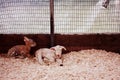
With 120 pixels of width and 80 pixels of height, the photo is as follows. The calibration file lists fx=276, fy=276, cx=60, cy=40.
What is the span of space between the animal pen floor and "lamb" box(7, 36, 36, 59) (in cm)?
11

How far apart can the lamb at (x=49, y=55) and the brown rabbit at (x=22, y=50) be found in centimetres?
18

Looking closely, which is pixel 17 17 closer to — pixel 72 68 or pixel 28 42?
pixel 28 42

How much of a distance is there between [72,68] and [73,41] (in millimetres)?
809

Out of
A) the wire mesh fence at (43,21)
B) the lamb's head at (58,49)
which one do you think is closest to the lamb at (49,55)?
the lamb's head at (58,49)

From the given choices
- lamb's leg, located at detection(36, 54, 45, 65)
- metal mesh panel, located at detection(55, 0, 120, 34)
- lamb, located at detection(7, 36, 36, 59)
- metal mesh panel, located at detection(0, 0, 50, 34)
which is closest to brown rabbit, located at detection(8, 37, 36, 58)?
lamb, located at detection(7, 36, 36, 59)

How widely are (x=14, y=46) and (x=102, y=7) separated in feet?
5.36

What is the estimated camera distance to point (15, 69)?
367 cm

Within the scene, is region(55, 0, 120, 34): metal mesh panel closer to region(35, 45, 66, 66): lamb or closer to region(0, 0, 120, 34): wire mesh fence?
region(0, 0, 120, 34): wire mesh fence

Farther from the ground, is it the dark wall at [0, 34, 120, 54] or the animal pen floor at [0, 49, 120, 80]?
the dark wall at [0, 34, 120, 54]

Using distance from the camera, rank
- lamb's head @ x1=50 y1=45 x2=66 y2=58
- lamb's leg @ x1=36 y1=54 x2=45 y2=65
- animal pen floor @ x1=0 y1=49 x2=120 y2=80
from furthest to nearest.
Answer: lamb's head @ x1=50 y1=45 x2=66 y2=58, lamb's leg @ x1=36 y1=54 x2=45 y2=65, animal pen floor @ x1=0 y1=49 x2=120 y2=80

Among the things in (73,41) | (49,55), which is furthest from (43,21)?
(49,55)

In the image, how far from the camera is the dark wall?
173 inches

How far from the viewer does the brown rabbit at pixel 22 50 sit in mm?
4141

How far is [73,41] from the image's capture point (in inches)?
174
